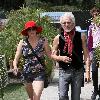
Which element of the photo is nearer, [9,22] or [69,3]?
[9,22]

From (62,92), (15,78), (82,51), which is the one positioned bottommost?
(15,78)

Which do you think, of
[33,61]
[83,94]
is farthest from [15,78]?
[33,61]

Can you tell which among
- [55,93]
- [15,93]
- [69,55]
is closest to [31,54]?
[69,55]

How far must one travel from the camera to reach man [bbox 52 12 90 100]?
6.34 metres

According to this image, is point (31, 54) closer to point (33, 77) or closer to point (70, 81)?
point (33, 77)

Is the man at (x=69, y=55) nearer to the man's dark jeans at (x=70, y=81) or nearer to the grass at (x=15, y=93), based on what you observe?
the man's dark jeans at (x=70, y=81)

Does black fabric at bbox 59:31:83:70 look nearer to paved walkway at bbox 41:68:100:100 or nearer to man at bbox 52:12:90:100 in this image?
man at bbox 52:12:90:100

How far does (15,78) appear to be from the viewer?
40.8ft

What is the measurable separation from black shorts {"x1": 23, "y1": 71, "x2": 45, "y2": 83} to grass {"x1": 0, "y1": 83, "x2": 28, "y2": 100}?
2.70m

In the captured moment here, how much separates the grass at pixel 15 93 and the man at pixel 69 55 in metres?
3.20

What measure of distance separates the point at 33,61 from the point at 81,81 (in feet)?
2.51

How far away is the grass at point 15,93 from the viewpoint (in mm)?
9680

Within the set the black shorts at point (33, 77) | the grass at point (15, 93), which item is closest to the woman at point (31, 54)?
the black shorts at point (33, 77)

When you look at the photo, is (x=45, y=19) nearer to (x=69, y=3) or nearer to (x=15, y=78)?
(x=15, y=78)
